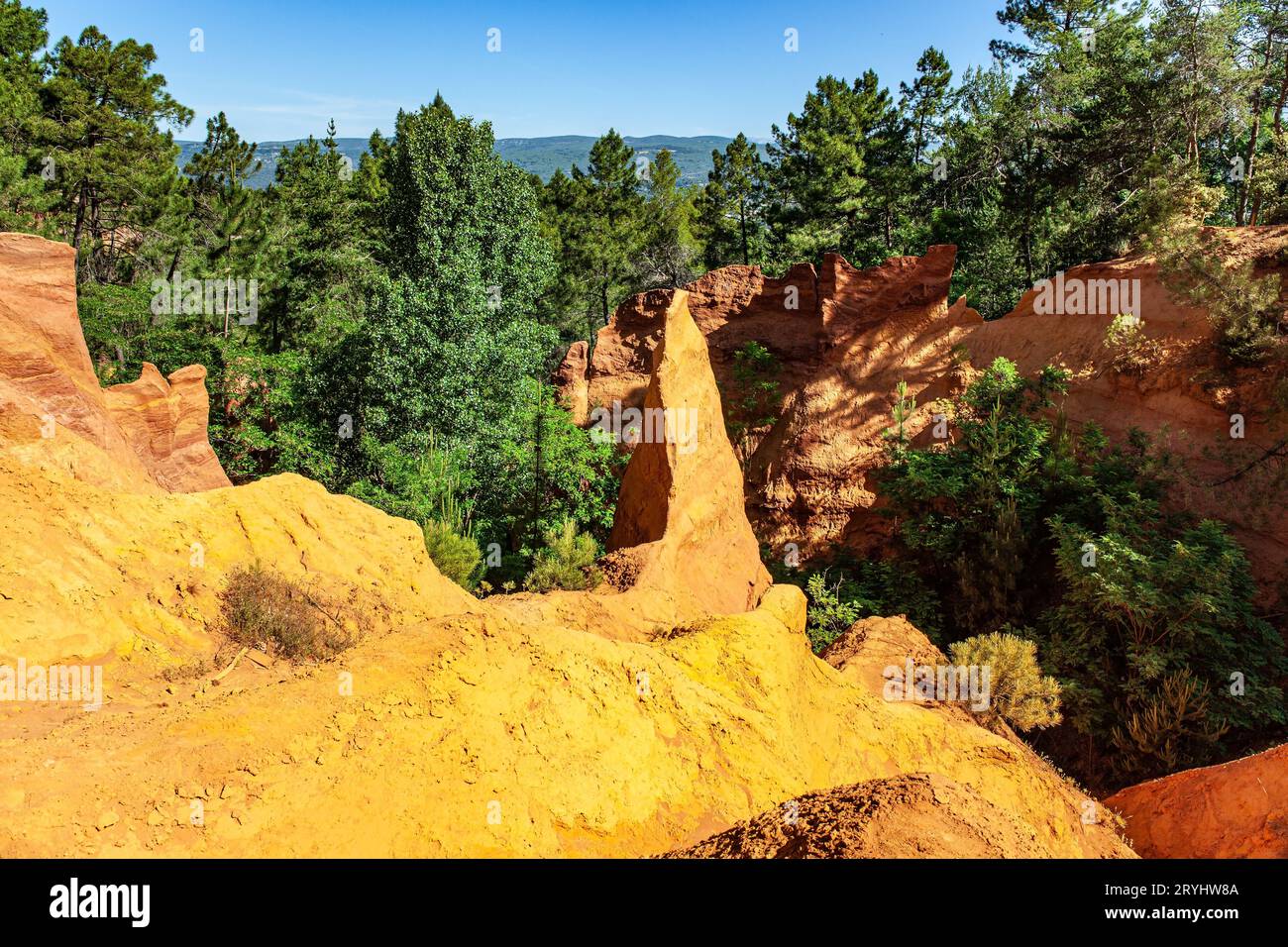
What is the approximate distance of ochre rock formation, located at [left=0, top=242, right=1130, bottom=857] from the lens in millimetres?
4281

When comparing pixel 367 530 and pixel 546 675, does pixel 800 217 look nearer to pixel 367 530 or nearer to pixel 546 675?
pixel 367 530

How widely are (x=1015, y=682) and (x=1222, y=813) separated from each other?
12.7 ft

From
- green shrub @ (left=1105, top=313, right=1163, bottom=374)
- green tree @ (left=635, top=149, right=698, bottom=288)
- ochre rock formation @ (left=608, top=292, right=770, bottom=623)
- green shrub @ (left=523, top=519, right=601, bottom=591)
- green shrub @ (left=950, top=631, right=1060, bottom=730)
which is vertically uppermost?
green tree @ (left=635, top=149, right=698, bottom=288)

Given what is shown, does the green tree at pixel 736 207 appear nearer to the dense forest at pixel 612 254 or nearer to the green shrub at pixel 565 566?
the dense forest at pixel 612 254

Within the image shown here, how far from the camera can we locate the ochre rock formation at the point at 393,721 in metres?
4.28

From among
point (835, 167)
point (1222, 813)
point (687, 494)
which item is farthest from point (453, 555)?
point (835, 167)

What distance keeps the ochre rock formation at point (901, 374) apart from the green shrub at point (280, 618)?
432 inches

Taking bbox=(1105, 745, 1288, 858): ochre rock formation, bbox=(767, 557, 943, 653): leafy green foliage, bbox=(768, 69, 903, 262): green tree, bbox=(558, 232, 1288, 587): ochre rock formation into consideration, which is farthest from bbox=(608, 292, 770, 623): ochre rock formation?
bbox=(768, 69, 903, 262): green tree

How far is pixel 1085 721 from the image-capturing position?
1138 centimetres

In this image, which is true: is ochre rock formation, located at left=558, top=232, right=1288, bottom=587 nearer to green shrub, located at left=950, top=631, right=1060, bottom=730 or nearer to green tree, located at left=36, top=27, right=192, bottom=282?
green shrub, located at left=950, top=631, right=1060, bottom=730

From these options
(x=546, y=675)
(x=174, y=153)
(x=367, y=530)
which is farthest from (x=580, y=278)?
(x=546, y=675)

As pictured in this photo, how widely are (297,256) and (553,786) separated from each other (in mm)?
25965

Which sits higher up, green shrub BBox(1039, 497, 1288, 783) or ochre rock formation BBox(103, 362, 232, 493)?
ochre rock formation BBox(103, 362, 232, 493)

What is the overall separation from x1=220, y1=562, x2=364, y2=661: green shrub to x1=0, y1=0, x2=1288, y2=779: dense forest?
12.4 ft
